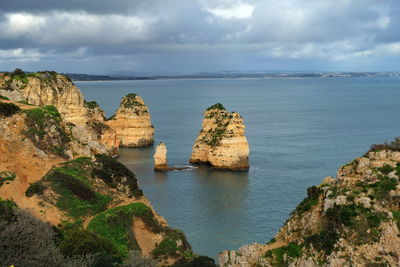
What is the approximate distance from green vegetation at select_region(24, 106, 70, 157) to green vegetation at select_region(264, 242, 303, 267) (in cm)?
1882

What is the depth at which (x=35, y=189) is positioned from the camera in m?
27.1

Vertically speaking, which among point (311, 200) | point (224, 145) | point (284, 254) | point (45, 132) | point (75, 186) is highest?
point (45, 132)

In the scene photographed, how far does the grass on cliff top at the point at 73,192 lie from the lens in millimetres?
27025

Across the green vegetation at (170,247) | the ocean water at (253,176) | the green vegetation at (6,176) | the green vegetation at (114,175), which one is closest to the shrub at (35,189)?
the green vegetation at (6,176)

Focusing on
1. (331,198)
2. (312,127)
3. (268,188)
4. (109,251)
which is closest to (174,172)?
(268,188)

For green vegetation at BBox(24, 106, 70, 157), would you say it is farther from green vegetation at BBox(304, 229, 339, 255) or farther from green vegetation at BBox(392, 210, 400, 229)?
green vegetation at BBox(392, 210, 400, 229)

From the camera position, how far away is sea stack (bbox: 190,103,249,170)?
63.2m

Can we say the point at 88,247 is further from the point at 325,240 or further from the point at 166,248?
the point at 325,240

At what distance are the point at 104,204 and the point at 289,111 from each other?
119 meters

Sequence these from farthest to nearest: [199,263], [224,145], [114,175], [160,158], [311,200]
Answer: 1. [224,145]
2. [160,158]
3. [114,175]
4. [199,263]
5. [311,200]

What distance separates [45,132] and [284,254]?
69.7 feet

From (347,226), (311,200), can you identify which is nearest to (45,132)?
(311,200)

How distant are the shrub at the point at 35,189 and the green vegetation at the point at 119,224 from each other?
3.73 m

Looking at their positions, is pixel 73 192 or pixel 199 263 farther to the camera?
pixel 73 192
